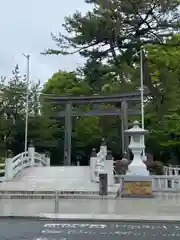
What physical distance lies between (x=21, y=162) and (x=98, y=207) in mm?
15609

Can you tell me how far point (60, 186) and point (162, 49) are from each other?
2286 cm

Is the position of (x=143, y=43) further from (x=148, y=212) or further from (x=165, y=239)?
(x=165, y=239)

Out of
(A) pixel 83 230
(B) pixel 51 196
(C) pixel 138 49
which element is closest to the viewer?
(A) pixel 83 230

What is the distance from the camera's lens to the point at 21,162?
2944 centimetres

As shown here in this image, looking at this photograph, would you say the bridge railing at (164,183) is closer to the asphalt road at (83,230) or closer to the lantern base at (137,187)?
the lantern base at (137,187)

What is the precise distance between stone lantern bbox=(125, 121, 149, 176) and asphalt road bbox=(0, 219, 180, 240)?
7262 mm

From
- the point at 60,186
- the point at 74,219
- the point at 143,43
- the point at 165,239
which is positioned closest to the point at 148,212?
the point at 74,219

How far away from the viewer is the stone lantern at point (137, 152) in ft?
61.9

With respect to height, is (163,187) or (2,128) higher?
(2,128)

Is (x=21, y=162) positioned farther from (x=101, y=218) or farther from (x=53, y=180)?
(x=101, y=218)

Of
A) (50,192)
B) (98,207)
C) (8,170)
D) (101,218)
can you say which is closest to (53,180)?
(8,170)

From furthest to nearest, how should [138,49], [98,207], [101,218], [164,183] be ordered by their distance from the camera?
[138,49], [164,183], [98,207], [101,218]

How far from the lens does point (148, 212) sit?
13242 mm

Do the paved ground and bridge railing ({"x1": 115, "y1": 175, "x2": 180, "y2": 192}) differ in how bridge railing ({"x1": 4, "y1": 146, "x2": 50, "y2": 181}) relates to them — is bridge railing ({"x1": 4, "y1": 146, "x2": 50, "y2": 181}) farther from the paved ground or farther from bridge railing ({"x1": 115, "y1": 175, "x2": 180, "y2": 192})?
bridge railing ({"x1": 115, "y1": 175, "x2": 180, "y2": 192})
